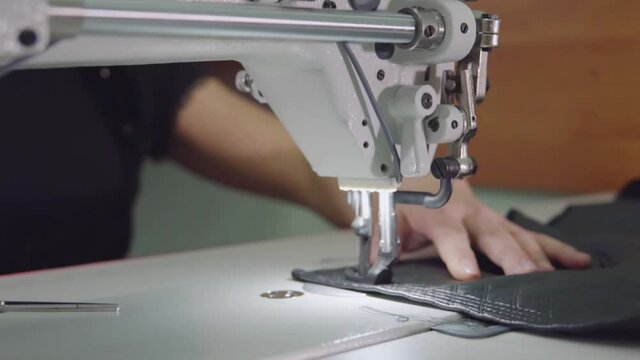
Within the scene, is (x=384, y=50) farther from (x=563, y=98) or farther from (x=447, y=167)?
(x=563, y=98)

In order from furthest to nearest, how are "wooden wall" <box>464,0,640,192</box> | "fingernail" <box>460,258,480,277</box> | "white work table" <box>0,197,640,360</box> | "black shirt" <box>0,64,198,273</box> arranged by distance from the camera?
"wooden wall" <box>464,0,640,192</box>
"black shirt" <box>0,64,198,273</box>
"fingernail" <box>460,258,480,277</box>
"white work table" <box>0,197,640,360</box>

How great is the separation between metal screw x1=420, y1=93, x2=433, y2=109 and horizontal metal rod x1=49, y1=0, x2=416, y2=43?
78mm

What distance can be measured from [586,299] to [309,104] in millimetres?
310

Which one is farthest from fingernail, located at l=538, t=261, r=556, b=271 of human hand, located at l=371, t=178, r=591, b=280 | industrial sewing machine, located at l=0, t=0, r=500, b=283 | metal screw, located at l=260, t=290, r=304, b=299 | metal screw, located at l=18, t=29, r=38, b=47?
metal screw, located at l=18, t=29, r=38, b=47

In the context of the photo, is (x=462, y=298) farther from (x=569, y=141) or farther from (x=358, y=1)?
(x=569, y=141)

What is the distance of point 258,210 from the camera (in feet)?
7.73

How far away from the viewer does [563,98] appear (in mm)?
2045

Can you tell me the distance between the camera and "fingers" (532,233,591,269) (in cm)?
104

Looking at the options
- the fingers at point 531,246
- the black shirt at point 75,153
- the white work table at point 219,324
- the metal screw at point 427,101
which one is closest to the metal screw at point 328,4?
the metal screw at point 427,101

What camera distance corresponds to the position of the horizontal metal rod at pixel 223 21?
594 millimetres

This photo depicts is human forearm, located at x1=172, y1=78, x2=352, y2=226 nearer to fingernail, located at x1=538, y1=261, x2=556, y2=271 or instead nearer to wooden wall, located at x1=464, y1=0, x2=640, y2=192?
wooden wall, located at x1=464, y1=0, x2=640, y2=192

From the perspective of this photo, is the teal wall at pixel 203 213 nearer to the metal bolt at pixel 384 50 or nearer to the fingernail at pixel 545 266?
the fingernail at pixel 545 266

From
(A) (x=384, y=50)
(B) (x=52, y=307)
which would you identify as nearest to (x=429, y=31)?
(A) (x=384, y=50)

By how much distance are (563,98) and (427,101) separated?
4.10ft
